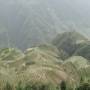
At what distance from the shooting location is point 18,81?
3081 inches

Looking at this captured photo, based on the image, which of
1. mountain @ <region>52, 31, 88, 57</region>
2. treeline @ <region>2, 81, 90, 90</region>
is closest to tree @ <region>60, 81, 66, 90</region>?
treeline @ <region>2, 81, 90, 90</region>

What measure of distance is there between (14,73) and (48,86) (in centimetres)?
1361

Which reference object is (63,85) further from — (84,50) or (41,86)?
(84,50)

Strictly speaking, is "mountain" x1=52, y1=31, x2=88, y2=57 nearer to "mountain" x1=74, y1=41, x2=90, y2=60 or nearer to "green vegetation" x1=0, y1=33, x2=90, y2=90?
"mountain" x1=74, y1=41, x2=90, y2=60

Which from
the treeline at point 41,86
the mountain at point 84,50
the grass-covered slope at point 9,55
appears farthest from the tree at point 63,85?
the mountain at point 84,50

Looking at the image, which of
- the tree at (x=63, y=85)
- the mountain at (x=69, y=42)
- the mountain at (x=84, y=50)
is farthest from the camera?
the mountain at (x=69, y=42)

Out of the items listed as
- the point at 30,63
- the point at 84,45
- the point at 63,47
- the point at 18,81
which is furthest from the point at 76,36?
the point at 18,81

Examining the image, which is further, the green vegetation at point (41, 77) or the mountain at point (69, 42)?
the mountain at point (69, 42)

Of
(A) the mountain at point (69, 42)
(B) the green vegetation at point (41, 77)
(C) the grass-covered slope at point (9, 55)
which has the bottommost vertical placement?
(B) the green vegetation at point (41, 77)

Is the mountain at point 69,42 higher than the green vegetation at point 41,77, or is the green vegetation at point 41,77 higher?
the mountain at point 69,42

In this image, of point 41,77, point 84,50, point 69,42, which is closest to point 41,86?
point 41,77

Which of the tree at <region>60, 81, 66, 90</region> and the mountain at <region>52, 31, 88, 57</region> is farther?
the mountain at <region>52, 31, 88, 57</region>

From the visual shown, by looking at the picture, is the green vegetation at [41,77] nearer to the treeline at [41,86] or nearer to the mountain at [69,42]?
the treeline at [41,86]

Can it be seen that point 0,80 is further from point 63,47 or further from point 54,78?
point 63,47
